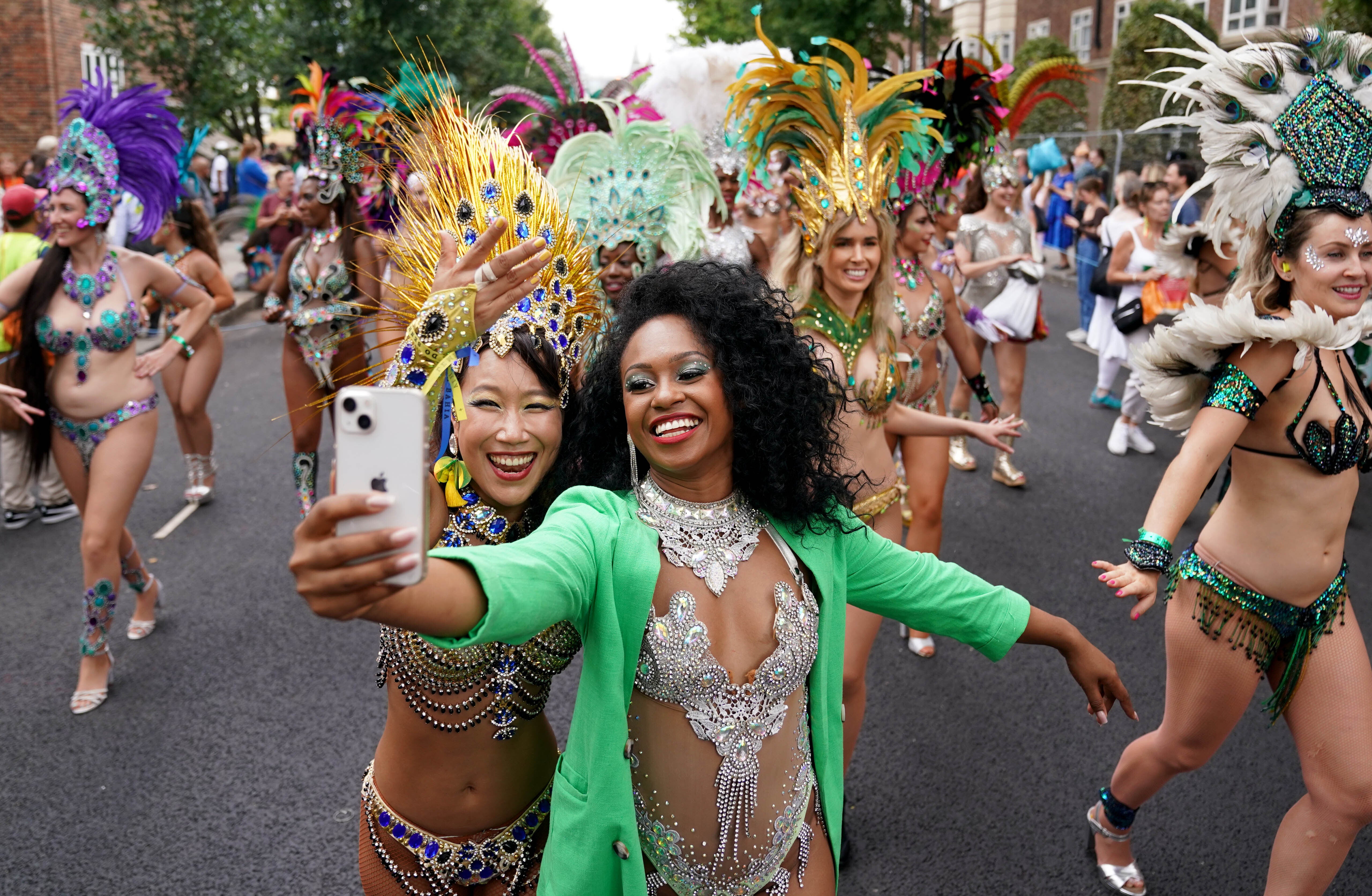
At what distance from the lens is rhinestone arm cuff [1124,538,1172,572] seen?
254 centimetres

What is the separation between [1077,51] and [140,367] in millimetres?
31605

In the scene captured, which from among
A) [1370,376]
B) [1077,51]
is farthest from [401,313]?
[1077,51]

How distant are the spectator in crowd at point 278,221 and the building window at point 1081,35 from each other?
24.9 metres

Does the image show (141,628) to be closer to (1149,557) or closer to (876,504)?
(876,504)

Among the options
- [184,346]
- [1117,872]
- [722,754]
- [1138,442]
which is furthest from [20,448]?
[1138,442]

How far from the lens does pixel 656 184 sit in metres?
5.12

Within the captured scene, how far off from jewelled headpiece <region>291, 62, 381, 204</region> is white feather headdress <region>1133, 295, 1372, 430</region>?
4.23 metres

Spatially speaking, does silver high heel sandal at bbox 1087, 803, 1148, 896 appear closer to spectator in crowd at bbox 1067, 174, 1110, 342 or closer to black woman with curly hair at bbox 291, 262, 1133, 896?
black woman with curly hair at bbox 291, 262, 1133, 896

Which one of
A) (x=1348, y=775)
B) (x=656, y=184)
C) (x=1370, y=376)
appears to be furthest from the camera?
(x=1370, y=376)

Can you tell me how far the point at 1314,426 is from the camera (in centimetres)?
283

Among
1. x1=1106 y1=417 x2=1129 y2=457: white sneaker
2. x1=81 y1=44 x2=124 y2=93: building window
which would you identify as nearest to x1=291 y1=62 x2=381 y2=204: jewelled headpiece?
x1=1106 y1=417 x2=1129 y2=457: white sneaker

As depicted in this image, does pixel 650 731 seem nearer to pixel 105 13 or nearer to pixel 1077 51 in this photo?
pixel 105 13

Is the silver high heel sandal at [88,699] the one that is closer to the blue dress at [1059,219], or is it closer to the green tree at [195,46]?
the green tree at [195,46]

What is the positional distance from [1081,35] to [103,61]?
85.4ft
